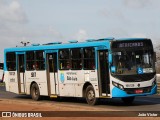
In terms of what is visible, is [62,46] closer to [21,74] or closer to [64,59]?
[64,59]

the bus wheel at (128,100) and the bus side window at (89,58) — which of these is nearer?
the bus side window at (89,58)

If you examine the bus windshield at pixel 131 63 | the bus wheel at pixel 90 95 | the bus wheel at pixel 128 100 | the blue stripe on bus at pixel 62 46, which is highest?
the blue stripe on bus at pixel 62 46

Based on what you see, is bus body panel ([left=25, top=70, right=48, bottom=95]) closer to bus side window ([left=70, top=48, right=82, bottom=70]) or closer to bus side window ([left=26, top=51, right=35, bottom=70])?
bus side window ([left=26, top=51, right=35, bottom=70])

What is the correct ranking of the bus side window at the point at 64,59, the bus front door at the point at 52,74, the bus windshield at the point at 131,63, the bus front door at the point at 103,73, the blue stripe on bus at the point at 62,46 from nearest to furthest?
the bus windshield at the point at 131,63 → the bus front door at the point at 103,73 → the blue stripe on bus at the point at 62,46 → the bus side window at the point at 64,59 → the bus front door at the point at 52,74

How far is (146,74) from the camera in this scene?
21.7m

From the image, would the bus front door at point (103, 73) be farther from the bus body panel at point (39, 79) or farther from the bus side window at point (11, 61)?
the bus side window at point (11, 61)

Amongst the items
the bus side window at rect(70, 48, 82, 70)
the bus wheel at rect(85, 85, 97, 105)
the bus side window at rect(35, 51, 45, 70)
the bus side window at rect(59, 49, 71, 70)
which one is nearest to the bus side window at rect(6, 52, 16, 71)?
the bus side window at rect(35, 51, 45, 70)

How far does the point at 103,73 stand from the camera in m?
22.0

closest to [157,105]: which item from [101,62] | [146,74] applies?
[146,74]

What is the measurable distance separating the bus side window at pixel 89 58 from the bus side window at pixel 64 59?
1429mm

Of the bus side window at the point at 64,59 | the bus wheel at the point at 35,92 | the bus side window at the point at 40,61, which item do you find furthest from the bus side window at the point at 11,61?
the bus side window at the point at 64,59

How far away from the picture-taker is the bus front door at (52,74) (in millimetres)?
25375

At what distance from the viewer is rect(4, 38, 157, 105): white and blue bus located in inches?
844

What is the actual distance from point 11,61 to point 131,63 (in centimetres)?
956
